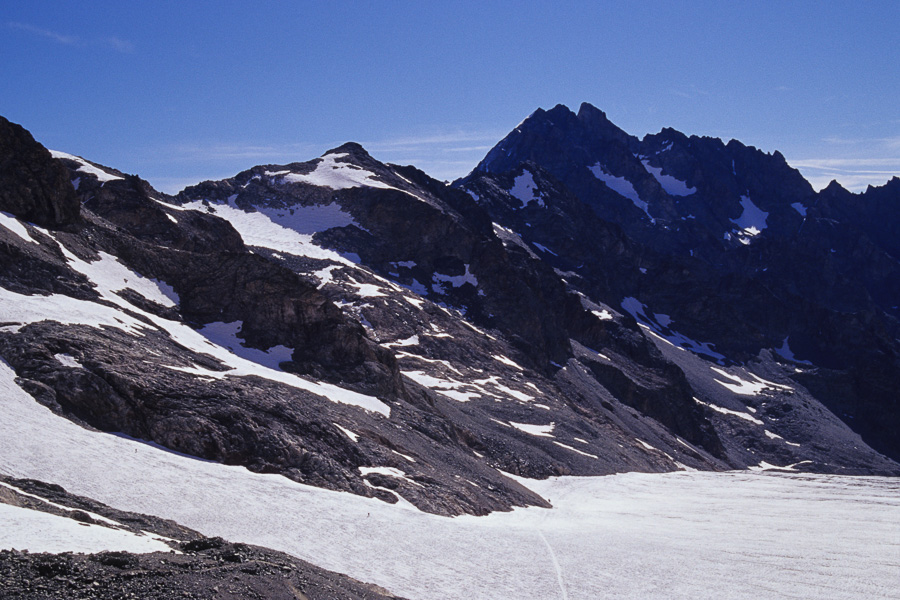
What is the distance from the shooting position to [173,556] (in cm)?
2059

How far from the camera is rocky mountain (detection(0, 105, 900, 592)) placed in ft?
132

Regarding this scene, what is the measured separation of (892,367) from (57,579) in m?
200

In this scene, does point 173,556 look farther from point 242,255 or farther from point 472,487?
point 242,255

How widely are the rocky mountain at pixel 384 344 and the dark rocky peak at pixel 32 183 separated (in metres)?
0.17

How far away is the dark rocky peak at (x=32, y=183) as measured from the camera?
183ft

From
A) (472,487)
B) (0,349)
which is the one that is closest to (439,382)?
(472,487)

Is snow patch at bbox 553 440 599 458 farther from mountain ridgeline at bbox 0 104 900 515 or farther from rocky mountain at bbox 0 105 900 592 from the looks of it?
rocky mountain at bbox 0 105 900 592

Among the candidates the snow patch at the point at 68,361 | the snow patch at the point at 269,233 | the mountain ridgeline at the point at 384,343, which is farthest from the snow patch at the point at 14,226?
the snow patch at the point at 269,233

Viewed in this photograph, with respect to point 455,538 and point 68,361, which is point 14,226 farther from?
point 455,538

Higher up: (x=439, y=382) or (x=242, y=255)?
(x=242, y=255)

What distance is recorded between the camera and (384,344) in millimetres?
87938

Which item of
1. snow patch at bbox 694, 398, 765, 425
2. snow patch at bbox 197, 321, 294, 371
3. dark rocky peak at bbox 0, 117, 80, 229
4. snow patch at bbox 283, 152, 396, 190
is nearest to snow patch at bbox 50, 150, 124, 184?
dark rocky peak at bbox 0, 117, 80, 229

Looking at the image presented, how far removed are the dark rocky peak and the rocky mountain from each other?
6.8 inches

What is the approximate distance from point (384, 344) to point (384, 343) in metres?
0.21
